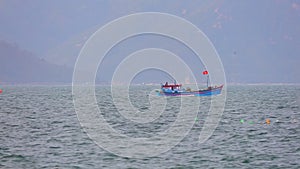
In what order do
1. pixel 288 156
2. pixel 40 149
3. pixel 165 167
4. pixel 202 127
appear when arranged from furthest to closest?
pixel 202 127, pixel 40 149, pixel 288 156, pixel 165 167

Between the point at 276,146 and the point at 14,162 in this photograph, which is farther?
the point at 276,146

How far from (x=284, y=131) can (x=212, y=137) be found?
11.4m

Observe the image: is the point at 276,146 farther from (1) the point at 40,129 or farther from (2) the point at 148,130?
(1) the point at 40,129

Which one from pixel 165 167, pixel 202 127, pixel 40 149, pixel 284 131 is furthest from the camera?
pixel 202 127

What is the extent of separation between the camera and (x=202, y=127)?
67188 mm

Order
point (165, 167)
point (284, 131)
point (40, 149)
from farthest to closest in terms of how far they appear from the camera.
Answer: point (284, 131)
point (40, 149)
point (165, 167)

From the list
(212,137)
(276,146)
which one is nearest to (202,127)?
(212,137)

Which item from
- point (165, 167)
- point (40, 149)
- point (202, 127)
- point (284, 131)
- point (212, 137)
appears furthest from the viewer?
point (202, 127)

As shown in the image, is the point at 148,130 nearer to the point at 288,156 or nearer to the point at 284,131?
the point at 284,131

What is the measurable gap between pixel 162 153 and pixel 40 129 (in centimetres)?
2410

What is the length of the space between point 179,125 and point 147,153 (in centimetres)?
2350

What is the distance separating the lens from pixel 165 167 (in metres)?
41.7

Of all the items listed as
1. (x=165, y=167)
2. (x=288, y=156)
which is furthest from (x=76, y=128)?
(x=288, y=156)

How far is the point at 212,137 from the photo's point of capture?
57.4 metres
